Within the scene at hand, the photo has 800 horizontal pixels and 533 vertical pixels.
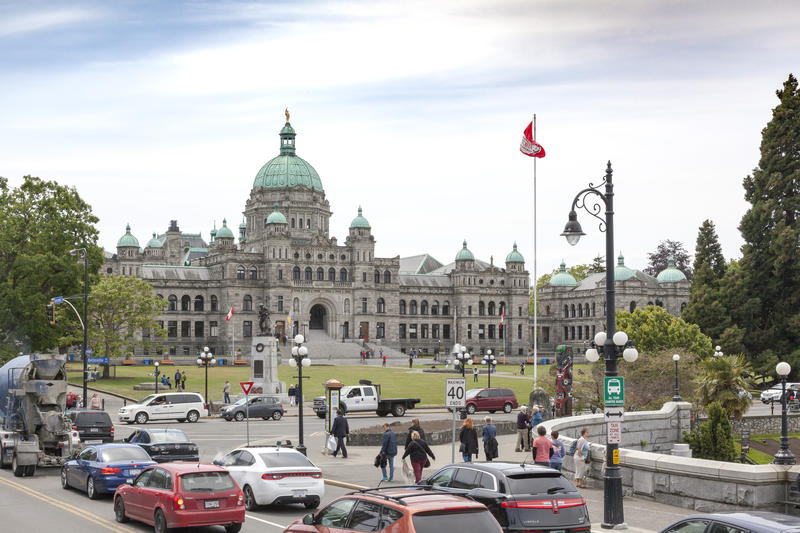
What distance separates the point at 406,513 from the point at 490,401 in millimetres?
41864

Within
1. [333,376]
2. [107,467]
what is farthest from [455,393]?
[333,376]

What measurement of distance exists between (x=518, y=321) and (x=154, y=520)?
12502 centimetres

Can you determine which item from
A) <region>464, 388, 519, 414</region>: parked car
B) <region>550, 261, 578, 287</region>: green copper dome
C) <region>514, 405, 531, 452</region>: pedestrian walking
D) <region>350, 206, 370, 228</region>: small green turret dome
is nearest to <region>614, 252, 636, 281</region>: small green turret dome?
<region>550, 261, 578, 287</region>: green copper dome

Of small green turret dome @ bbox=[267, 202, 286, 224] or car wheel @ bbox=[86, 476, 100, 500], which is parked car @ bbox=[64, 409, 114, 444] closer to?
car wheel @ bbox=[86, 476, 100, 500]

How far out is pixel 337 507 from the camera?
12.6 metres

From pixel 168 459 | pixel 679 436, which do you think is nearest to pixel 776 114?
pixel 679 436

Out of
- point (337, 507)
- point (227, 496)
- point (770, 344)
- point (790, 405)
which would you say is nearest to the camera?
point (337, 507)

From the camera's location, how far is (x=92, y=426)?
3325 centimetres

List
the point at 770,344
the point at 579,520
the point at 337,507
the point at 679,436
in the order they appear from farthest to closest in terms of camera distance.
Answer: the point at 770,344, the point at 679,436, the point at 579,520, the point at 337,507

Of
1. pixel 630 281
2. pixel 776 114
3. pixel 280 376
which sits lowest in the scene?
pixel 280 376

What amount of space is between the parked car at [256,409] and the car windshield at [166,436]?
20726mm

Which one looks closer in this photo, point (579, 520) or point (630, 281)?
point (579, 520)

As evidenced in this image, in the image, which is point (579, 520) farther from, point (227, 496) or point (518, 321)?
point (518, 321)

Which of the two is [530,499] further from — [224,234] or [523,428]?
[224,234]
